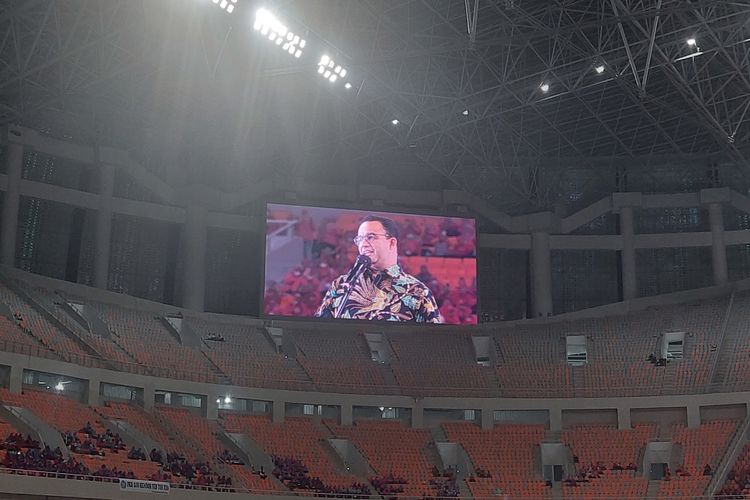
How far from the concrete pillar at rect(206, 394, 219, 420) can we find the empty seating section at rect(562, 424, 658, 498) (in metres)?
16.2

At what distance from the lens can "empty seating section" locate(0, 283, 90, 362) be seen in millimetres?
43844

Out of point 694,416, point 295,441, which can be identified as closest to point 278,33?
point 295,441

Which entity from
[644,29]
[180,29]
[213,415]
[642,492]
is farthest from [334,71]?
[642,492]

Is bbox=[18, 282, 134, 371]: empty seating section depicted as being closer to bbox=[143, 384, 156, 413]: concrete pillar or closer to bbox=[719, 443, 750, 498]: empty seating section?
bbox=[143, 384, 156, 413]: concrete pillar

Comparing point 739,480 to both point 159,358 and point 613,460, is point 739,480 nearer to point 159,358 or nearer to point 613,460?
point 613,460

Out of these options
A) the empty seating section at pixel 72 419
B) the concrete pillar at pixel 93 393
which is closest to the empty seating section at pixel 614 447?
the empty seating section at pixel 72 419

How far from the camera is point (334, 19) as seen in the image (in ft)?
145

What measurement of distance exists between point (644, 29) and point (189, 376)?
2499 cm

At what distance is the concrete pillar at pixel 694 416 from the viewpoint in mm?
49250

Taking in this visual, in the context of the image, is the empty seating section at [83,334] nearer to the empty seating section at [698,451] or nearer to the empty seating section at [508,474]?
the empty seating section at [508,474]

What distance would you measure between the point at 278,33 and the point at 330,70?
17.7 ft

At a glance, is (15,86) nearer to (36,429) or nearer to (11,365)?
(11,365)

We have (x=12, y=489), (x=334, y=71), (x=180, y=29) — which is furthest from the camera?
(x=334, y=71)

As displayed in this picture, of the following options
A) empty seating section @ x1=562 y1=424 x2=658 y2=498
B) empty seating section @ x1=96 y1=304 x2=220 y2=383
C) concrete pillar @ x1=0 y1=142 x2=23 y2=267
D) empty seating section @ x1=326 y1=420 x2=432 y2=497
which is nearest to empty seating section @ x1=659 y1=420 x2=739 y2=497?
empty seating section @ x1=562 y1=424 x2=658 y2=498
